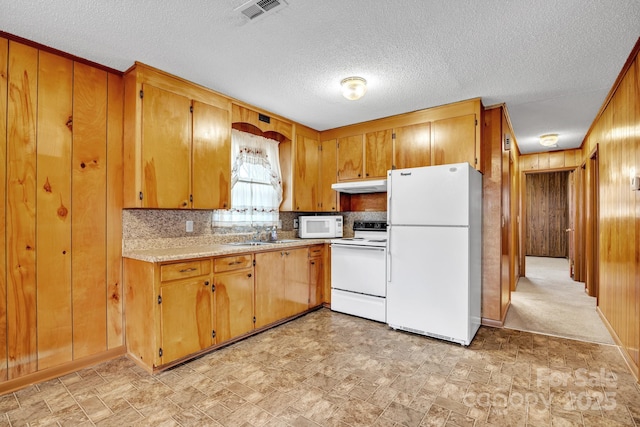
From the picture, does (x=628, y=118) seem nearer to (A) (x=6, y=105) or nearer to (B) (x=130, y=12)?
(B) (x=130, y=12)

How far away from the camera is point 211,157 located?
3105 millimetres

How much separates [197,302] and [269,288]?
33.0 inches

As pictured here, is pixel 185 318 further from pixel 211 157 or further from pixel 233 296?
pixel 211 157

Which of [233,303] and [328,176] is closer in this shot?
[233,303]

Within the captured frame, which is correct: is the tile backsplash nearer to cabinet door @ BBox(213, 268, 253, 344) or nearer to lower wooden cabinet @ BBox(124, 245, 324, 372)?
lower wooden cabinet @ BBox(124, 245, 324, 372)

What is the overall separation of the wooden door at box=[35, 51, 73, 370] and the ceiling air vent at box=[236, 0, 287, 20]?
1.60 metres

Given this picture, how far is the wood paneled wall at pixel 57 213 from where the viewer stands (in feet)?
7.18

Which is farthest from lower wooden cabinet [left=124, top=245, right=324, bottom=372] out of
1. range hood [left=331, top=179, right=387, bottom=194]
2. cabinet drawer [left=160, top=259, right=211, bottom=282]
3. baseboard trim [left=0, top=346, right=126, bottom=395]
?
range hood [left=331, top=179, right=387, bottom=194]

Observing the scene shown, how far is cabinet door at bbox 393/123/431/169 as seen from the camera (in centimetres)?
363

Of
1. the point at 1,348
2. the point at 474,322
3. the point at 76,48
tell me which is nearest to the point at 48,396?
the point at 1,348

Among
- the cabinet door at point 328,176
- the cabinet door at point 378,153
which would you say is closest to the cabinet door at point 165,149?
the cabinet door at point 328,176

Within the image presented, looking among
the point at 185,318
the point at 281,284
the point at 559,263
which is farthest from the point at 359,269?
the point at 559,263

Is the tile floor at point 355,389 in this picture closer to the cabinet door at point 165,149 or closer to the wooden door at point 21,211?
the wooden door at point 21,211

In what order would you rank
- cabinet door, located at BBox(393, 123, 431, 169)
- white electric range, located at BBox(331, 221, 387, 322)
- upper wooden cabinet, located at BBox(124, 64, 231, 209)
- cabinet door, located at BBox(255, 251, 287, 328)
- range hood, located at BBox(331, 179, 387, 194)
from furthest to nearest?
1. range hood, located at BBox(331, 179, 387, 194)
2. cabinet door, located at BBox(393, 123, 431, 169)
3. white electric range, located at BBox(331, 221, 387, 322)
4. cabinet door, located at BBox(255, 251, 287, 328)
5. upper wooden cabinet, located at BBox(124, 64, 231, 209)
